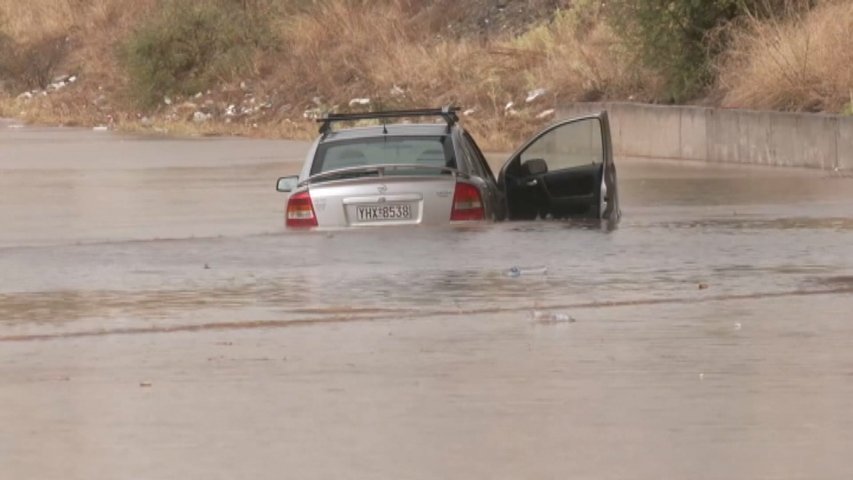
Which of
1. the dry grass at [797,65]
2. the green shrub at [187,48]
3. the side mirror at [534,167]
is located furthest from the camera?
the green shrub at [187,48]

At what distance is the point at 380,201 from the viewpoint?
1739 cm

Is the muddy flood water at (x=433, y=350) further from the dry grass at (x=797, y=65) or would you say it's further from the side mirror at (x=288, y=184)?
the dry grass at (x=797, y=65)

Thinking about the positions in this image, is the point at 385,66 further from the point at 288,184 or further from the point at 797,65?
the point at 288,184

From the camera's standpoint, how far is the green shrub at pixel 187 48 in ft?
163

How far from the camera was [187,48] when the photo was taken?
50625mm

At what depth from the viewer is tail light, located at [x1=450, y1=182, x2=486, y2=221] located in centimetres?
1752

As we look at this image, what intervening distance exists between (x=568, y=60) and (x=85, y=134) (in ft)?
38.4

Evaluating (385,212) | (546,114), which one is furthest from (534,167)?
(546,114)

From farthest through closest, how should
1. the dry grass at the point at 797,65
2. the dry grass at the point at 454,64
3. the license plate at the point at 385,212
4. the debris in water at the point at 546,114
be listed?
1. the dry grass at the point at 454,64
2. the debris in water at the point at 546,114
3. the dry grass at the point at 797,65
4. the license plate at the point at 385,212

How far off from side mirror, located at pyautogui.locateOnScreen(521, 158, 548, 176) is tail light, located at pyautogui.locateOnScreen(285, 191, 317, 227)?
2.17 meters

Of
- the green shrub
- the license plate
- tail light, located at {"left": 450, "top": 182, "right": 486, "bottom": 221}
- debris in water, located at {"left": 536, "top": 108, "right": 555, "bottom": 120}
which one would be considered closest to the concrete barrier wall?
debris in water, located at {"left": 536, "top": 108, "right": 555, "bottom": 120}

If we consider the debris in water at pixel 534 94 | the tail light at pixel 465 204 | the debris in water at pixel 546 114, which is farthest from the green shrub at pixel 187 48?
the tail light at pixel 465 204

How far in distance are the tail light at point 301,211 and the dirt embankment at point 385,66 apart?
42.0 feet

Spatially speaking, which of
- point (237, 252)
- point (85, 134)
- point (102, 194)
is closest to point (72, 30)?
point (85, 134)
